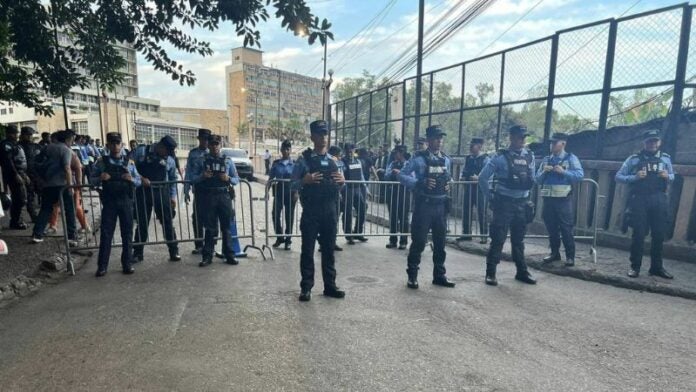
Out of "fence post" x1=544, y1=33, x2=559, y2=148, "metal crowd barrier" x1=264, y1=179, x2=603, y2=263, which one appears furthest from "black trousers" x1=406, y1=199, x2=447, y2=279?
"fence post" x1=544, y1=33, x2=559, y2=148

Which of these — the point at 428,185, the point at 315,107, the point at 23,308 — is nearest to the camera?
the point at 23,308

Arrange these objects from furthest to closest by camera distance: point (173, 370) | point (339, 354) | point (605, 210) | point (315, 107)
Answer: point (315, 107) < point (605, 210) < point (339, 354) < point (173, 370)

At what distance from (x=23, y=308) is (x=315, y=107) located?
126 meters

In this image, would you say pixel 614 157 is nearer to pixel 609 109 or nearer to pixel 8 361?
pixel 609 109

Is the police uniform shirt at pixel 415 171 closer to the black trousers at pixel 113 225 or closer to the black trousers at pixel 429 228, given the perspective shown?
the black trousers at pixel 429 228

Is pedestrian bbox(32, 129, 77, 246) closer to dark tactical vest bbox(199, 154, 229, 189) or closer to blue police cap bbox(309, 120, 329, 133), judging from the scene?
dark tactical vest bbox(199, 154, 229, 189)

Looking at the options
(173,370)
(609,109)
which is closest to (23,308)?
(173,370)

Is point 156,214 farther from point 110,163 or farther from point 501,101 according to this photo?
point 501,101

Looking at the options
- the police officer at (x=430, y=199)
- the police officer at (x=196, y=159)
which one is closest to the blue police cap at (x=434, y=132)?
the police officer at (x=430, y=199)

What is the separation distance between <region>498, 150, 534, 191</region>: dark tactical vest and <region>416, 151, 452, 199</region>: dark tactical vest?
803 mm

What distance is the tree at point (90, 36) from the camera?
561 cm

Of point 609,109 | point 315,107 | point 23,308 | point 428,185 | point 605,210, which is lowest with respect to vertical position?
point 23,308

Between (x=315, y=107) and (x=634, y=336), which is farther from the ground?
(x=315, y=107)

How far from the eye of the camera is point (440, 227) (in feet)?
16.6
